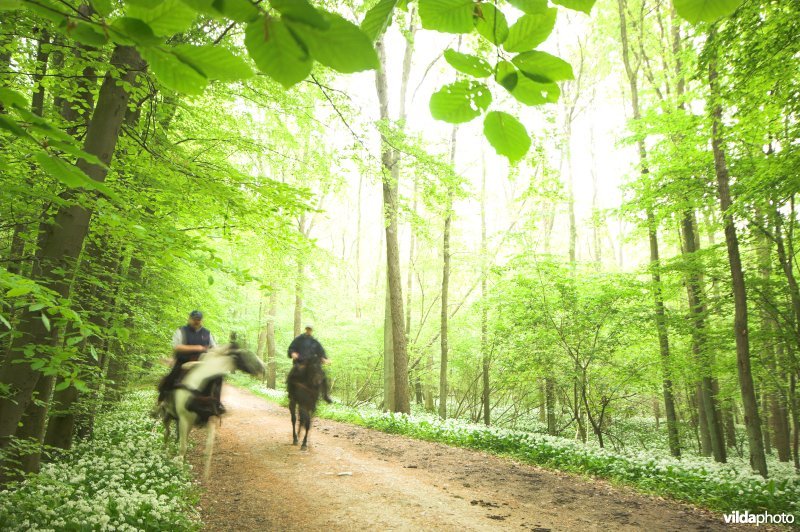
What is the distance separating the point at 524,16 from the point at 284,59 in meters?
0.48

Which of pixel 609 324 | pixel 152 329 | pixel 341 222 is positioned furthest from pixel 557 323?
pixel 341 222

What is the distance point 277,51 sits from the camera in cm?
65

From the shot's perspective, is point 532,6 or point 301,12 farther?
point 532,6

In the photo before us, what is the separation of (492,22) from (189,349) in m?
6.40

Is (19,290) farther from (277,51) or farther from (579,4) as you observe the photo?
(579,4)

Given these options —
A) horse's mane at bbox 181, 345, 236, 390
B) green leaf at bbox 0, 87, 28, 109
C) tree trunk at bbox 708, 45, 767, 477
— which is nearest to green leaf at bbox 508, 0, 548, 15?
green leaf at bbox 0, 87, 28, 109

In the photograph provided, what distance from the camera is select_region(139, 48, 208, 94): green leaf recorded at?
75 centimetres

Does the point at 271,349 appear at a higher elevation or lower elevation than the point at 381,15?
lower

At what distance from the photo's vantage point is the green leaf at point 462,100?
97 centimetres

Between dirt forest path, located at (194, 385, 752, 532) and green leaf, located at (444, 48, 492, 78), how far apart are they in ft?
16.0

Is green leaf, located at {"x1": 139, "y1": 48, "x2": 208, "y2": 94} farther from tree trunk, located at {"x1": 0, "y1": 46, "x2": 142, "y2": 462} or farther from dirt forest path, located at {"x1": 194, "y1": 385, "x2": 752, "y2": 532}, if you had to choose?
dirt forest path, located at {"x1": 194, "y1": 385, "x2": 752, "y2": 532}

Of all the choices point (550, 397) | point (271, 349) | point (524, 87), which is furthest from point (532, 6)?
point (271, 349)

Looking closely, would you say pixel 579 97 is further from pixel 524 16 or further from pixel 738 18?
pixel 524 16

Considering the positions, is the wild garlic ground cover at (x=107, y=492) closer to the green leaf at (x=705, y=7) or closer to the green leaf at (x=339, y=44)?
the green leaf at (x=339, y=44)
